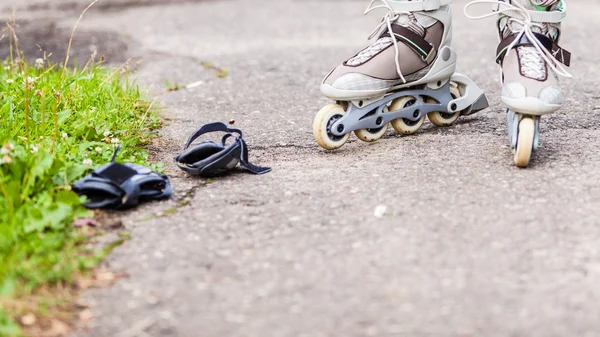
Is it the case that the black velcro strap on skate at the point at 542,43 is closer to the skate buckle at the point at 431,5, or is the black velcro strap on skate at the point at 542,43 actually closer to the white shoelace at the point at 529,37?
the white shoelace at the point at 529,37

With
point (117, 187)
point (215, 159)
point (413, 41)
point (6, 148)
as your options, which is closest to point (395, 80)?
point (413, 41)

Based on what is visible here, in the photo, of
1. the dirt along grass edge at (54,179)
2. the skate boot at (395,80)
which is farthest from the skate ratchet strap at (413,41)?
the dirt along grass edge at (54,179)

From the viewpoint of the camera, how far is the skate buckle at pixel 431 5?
8.52 feet

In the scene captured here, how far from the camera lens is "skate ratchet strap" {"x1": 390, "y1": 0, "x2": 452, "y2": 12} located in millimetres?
2594

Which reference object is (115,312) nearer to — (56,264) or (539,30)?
(56,264)

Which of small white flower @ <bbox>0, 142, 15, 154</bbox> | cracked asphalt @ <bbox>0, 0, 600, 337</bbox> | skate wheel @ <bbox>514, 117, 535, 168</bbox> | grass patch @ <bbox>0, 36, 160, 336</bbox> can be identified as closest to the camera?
cracked asphalt @ <bbox>0, 0, 600, 337</bbox>

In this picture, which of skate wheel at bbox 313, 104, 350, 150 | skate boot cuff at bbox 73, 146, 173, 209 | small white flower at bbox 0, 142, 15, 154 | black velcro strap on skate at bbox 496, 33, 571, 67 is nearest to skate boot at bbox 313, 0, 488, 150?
skate wheel at bbox 313, 104, 350, 150

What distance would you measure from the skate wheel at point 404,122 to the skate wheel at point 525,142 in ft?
1.66

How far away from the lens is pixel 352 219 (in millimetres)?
1996

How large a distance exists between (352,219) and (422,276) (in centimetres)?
36

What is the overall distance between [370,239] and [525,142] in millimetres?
704

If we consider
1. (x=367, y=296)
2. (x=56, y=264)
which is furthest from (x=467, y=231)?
(x=56, y=264)

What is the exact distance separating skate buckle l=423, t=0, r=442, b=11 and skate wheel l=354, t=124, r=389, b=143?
44 centimetres

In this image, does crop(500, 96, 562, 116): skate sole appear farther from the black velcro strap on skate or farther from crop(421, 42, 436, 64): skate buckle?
crop(421, 42, 436, 64): skate buckle
